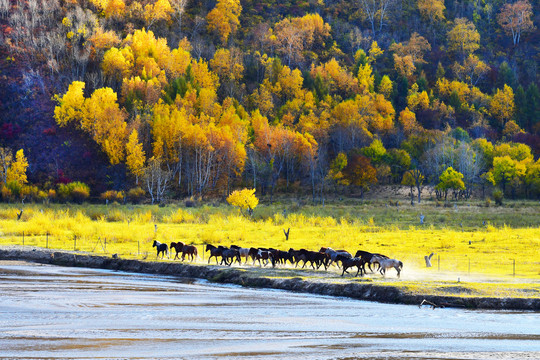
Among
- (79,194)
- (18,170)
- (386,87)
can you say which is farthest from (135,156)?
(386,87)

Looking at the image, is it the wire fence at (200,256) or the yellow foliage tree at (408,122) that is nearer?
the wire fence at (200,256)

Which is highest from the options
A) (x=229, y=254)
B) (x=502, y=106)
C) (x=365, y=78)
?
(x=365, y=78)

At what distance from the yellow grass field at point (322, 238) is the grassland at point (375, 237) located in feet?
0.21

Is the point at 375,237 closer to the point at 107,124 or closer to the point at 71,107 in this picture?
the point at 107,124

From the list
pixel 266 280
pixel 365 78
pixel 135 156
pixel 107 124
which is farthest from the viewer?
pixel 365 78

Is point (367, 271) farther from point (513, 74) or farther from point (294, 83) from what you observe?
point (513, 74)

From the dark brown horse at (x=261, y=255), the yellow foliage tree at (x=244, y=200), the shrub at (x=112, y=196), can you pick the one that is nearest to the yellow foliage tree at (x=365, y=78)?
the shrub at (x=112, y=196)

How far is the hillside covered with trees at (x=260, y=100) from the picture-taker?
110 m

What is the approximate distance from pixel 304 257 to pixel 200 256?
27.3ft

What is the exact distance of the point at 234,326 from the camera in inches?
915

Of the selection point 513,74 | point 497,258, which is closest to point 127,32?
point 513,74

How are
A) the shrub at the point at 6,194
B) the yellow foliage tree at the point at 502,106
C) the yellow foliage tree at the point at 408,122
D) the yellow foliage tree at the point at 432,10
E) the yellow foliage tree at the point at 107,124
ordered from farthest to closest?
the yellow foliage tree at the point at 432,10, the yellow foliage tree at the point at 502,106, the yellow foliage tree at the point at 408,122, the yellow foliage tree at the point at 107,124, the shrub at the point at 6,194

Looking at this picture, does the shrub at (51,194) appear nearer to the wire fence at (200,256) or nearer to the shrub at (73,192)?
the shrub at (73,192)

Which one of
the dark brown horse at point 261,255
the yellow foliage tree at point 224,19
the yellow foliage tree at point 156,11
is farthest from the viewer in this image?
the yellow foliage tree at point 224,19
